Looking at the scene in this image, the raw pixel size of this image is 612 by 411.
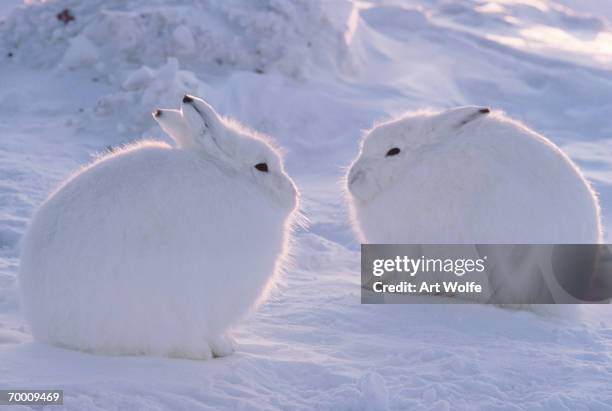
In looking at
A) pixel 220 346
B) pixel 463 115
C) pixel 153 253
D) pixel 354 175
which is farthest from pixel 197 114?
A: pixel 463 115

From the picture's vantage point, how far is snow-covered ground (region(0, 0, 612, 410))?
3.36m

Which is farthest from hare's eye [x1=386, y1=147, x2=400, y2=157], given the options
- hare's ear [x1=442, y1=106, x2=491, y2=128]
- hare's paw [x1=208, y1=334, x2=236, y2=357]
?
hare's paw [x1=208, y1=334, x2=236, y2=357]

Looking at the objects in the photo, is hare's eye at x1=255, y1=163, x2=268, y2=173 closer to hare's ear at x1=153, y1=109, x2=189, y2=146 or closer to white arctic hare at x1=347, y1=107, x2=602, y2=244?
hare's ear at x1=153, y1=109, x2=189, y2=146

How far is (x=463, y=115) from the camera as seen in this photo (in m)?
5.08

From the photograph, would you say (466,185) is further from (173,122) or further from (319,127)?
(319,127)

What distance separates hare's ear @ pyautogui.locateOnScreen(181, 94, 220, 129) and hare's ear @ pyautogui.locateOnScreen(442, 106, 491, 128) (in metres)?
1.80

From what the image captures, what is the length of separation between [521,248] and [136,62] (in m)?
5.95

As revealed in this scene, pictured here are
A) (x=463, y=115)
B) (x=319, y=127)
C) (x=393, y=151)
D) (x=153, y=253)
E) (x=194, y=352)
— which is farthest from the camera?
(x=319, y=127)

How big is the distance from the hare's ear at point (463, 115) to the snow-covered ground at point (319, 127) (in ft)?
3.61

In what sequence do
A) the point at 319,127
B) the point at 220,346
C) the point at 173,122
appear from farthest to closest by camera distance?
the point at 319,127 < the point at 173,122 < the point at 220,346

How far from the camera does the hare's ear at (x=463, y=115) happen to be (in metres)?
5.07

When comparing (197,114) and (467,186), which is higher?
(467,186)

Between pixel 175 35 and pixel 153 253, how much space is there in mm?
6507

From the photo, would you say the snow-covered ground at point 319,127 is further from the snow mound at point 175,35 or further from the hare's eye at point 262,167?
the hare's eye at point 262,167
